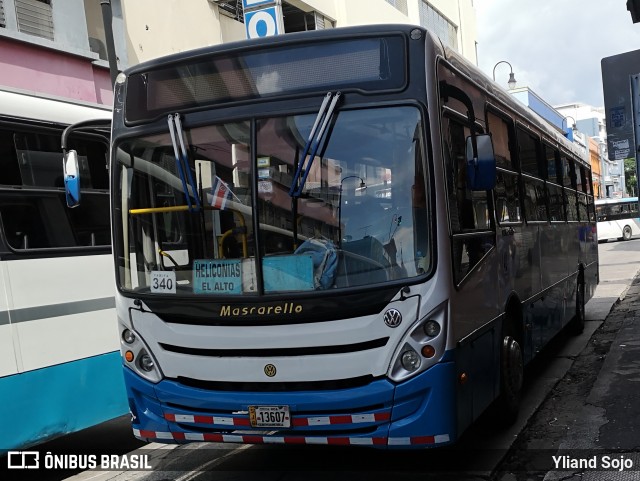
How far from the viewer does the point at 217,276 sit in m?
4.52

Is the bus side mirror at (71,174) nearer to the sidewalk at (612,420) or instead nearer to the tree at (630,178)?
the sidewalk at (612,420)

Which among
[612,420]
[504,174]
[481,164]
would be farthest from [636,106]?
[481,164]

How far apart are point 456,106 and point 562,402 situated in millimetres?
3303

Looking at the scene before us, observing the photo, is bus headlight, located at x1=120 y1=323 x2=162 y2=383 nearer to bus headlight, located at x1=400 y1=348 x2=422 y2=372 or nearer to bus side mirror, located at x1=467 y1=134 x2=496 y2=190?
bus headlight, located at x1=400 y1=348 x2=422 y2=372

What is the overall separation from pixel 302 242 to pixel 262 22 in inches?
347

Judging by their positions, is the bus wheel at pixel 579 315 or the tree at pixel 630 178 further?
the tree at pixel 630 178

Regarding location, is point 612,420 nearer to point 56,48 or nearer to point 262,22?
point 262,22

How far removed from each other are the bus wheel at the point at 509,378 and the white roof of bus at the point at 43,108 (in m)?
4.02

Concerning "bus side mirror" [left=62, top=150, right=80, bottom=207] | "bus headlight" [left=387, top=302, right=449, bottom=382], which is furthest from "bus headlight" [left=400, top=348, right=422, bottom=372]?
"bus side mirror" [left=62, top=150, right=80, bottom=207]

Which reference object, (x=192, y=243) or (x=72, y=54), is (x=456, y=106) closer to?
(x=192, y=243)

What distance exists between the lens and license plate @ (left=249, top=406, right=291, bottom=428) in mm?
4301

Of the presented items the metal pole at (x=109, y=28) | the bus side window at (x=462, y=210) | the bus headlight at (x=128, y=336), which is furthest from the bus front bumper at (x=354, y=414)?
the metal pole at (x=109, y=28)

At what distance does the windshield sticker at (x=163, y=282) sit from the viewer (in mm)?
4664

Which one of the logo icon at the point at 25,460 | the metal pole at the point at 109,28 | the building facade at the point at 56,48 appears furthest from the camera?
the building facade at the point at 56,48
